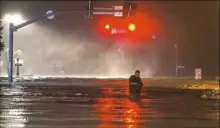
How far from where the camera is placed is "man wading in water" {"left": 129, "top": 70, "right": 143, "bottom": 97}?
23795 millimetres

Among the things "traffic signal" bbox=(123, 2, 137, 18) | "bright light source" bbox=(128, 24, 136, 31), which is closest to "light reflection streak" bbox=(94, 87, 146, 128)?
"traffic signal" bbox=(123, 2, 137, 18)

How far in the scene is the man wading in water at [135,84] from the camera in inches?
937

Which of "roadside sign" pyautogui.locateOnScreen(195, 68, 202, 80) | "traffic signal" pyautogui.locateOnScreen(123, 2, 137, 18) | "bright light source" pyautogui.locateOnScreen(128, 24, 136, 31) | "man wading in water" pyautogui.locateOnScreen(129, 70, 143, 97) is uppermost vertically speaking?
"traffic signal" pyautogui.locateOnScreen(123, 2, 137, 18)

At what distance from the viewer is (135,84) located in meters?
24.1

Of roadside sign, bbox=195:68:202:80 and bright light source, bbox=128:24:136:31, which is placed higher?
bright light source, bbox=128:24:136:31

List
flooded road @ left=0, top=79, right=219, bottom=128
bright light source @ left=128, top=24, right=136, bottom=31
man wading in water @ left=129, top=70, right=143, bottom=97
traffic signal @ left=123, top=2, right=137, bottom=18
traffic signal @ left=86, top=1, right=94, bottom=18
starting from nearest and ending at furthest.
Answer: flooded road @ left=0, top=79, right=219, bottom=128
man wading in water @ left=129, top=70, right=143, bottom=97
traffic signal @ left=123, top=2, right=137, bottom=18
traffic signal @ left=86, top=1, right=94, bottom=18
bright light source @ left=128, top=24, right=136, bottom=31

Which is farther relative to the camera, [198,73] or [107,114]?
[198,73]

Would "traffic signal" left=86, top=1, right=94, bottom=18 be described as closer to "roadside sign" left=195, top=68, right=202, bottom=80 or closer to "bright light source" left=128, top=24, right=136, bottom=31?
"bright light source" left=128, top=24, right=136, bottom=31

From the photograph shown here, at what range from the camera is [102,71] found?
78.0m

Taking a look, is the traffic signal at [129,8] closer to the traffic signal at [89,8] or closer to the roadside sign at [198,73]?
the traffic signal at [89,8]

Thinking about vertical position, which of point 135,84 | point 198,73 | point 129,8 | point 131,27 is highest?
point 129,8

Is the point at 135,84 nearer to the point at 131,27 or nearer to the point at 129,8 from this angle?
the point at 129,8

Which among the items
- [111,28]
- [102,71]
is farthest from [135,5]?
[102,71]

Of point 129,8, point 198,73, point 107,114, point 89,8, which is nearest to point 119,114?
point 107,114
